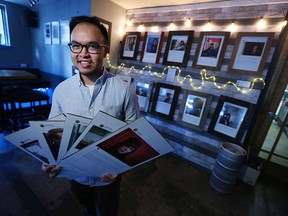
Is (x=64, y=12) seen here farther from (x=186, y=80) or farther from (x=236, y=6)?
(x=236, y=6)

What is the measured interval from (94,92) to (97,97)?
0.03 metres

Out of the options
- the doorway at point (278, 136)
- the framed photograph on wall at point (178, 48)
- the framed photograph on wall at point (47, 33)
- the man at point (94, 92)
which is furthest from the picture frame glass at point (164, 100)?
the framed photograph on wall at point (47, 33)

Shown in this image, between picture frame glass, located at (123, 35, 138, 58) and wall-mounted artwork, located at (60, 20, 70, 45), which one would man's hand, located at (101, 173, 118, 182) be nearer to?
picture frame glass, located at (123, 35, 138, 58)

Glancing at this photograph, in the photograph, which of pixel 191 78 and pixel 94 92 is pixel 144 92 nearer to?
pixel 191 78

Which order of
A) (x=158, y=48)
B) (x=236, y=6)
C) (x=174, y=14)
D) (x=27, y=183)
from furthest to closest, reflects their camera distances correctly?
(x=158, y=48) < (x=174, y=14) < (x=236, y=6) < (x=27, y=183)

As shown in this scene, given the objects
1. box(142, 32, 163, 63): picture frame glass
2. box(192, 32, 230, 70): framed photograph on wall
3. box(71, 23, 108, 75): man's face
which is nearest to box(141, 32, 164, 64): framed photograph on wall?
box(142, 32, 163, 63): picture frame glass

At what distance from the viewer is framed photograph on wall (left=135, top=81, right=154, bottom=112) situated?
256 centimetres

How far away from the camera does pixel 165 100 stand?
2422mm

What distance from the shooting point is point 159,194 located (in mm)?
1729

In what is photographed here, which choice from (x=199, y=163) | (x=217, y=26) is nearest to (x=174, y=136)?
(x=199, y=163)

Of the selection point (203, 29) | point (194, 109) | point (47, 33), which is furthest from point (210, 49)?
point (47, 33)

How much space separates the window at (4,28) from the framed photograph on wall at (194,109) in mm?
4145

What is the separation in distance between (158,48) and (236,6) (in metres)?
1.09

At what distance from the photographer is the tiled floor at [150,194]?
147 centimetres
